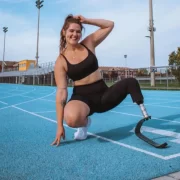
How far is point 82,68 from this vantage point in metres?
3.56

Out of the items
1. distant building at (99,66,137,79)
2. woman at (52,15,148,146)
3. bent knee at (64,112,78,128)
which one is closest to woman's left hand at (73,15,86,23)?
woman at (52,15,148,146)

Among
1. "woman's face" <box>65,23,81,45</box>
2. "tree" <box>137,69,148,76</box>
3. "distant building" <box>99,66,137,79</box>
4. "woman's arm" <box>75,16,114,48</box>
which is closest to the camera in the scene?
"woman's face" <box>65,23,81,45</box>

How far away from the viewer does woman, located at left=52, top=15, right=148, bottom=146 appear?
3.44 meters

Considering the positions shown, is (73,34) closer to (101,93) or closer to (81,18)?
(81,18)

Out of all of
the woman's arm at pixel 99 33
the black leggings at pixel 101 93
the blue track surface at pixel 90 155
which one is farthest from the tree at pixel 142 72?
the black leggings at pixel 101 93

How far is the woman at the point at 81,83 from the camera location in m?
3.44

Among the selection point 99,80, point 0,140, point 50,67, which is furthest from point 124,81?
point 50,67

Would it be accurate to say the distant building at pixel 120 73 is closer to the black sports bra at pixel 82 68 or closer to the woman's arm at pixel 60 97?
the black sports bra at pixel 82 68

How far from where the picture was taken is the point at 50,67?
3466 centimetres

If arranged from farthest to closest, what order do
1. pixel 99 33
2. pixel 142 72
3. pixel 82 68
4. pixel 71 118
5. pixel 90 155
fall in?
pixel 142 72 → pixel 99 33 → pixel 82 68 → pixel 71 118 → pixel 90 155

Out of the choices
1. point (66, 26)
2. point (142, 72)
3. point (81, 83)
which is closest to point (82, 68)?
point (81, 83)

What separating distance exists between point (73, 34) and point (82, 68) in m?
0.48

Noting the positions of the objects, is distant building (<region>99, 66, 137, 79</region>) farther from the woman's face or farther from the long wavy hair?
Answer: the woman's face

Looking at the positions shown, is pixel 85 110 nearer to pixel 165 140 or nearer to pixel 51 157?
pixel 51 157
